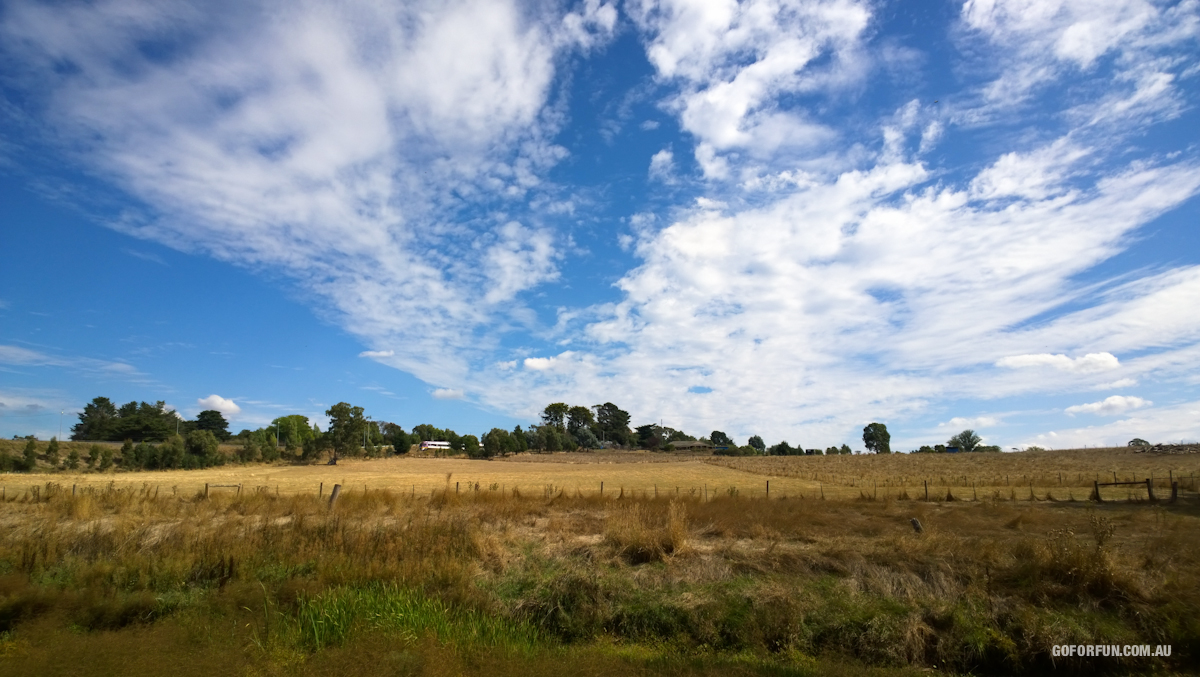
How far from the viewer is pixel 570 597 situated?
39.8ft

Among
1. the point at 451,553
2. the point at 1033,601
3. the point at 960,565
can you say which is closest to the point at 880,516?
the point at 960,565

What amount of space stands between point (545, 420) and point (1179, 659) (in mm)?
182601

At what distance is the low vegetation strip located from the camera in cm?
998

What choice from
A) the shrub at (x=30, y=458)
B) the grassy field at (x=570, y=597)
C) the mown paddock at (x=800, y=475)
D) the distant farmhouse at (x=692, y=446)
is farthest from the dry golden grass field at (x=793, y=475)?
the distant farmhouse at (x=692, y=446)

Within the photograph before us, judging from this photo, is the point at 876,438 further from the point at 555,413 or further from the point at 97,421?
the point at 97,421

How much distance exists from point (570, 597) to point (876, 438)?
527 feet

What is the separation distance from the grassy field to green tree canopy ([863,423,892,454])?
14668cm

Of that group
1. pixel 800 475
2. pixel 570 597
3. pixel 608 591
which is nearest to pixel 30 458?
pixel 570 597

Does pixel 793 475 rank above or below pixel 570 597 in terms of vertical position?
above

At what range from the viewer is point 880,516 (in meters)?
22.9

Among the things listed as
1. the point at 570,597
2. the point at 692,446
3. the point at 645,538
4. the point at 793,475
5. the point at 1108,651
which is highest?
the point at 692,446

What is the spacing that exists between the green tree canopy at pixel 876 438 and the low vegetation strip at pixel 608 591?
14645 centimetres

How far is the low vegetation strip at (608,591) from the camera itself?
393 inches

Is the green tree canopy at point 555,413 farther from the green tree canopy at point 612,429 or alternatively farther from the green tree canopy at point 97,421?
the green tree canopy at point 97,421
